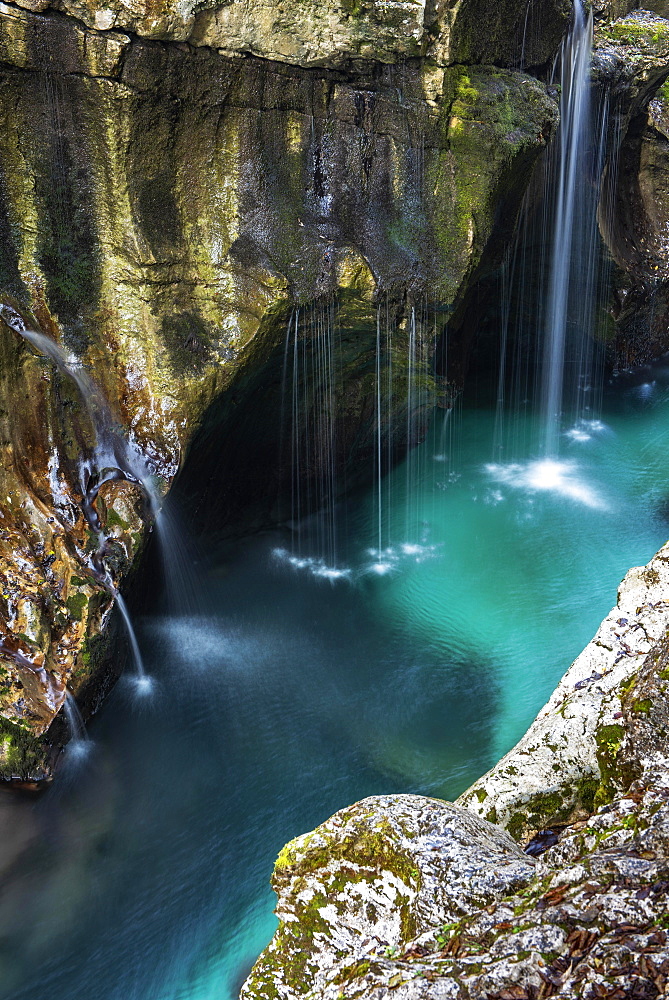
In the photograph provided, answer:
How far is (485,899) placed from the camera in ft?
9.76

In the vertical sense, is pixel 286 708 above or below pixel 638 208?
below

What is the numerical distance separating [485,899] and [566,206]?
44.9 feet

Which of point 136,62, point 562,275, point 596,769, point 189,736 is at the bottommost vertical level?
point 189,736

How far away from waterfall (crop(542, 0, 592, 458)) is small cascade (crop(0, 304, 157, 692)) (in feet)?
27.4

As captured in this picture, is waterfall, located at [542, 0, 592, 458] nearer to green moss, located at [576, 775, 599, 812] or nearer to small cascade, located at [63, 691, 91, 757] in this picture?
small cascade, located at [63, 691, 91, 757]

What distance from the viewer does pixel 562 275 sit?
15.4 metres

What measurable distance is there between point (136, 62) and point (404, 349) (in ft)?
16.8

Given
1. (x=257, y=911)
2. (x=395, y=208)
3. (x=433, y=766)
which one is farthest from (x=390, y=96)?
(x=257, y=911)

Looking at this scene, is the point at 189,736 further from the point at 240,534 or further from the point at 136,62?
the point at 136,62

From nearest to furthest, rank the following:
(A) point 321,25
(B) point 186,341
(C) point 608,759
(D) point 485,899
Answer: (D) point 485,899 < (C) point 608,759 < (A) point 321,25 < (B) point 186,341

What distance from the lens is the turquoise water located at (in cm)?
695

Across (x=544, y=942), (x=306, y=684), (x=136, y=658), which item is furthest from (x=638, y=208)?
(x=544, y=942)

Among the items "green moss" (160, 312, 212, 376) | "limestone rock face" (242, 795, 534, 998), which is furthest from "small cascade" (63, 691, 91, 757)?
"limestone rock face" (242, 795, 534, 998)

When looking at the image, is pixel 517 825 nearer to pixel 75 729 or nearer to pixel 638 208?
pixel 75 729
